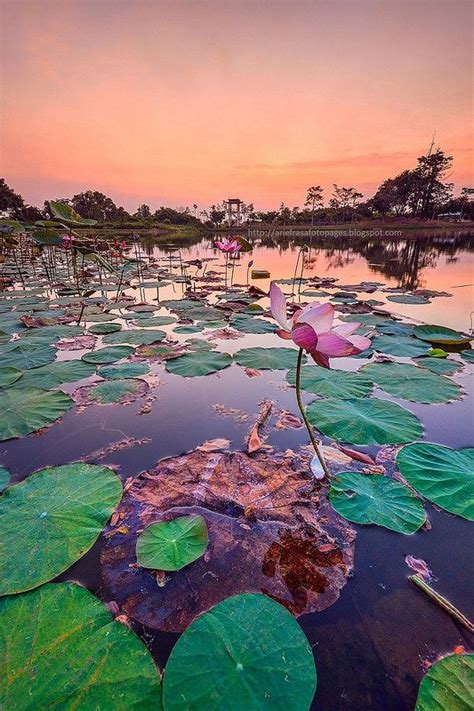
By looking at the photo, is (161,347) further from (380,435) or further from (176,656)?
(176,656)

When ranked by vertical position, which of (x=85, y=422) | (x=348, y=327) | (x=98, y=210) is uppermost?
(x=98, y=210)

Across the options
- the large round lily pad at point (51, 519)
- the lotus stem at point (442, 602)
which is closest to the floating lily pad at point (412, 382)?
the lotus stem at point (442, 602)

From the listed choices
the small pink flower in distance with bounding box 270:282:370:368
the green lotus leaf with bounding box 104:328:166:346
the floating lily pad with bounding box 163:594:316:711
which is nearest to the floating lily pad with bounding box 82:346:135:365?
the green lotus leaf with bounding box 104:328:166:346

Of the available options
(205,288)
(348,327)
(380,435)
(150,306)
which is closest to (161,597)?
(348,327)

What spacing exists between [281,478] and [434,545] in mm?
660

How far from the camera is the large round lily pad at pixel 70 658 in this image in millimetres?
769

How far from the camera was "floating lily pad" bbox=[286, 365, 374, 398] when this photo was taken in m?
2.31

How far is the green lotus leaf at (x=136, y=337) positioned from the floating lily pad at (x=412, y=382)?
2203 millimetres

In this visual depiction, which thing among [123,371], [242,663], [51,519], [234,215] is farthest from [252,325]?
[234,215]

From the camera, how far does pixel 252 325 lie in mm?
4023

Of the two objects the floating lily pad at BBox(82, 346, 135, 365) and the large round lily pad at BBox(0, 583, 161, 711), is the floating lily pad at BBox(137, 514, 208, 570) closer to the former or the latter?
the large round lily pad at BBox(0, 583, 161, 711)

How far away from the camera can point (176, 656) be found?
2.75 ft

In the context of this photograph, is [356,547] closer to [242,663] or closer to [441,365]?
[242,663]

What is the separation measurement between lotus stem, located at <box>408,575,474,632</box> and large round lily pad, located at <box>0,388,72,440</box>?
206 centimetres
